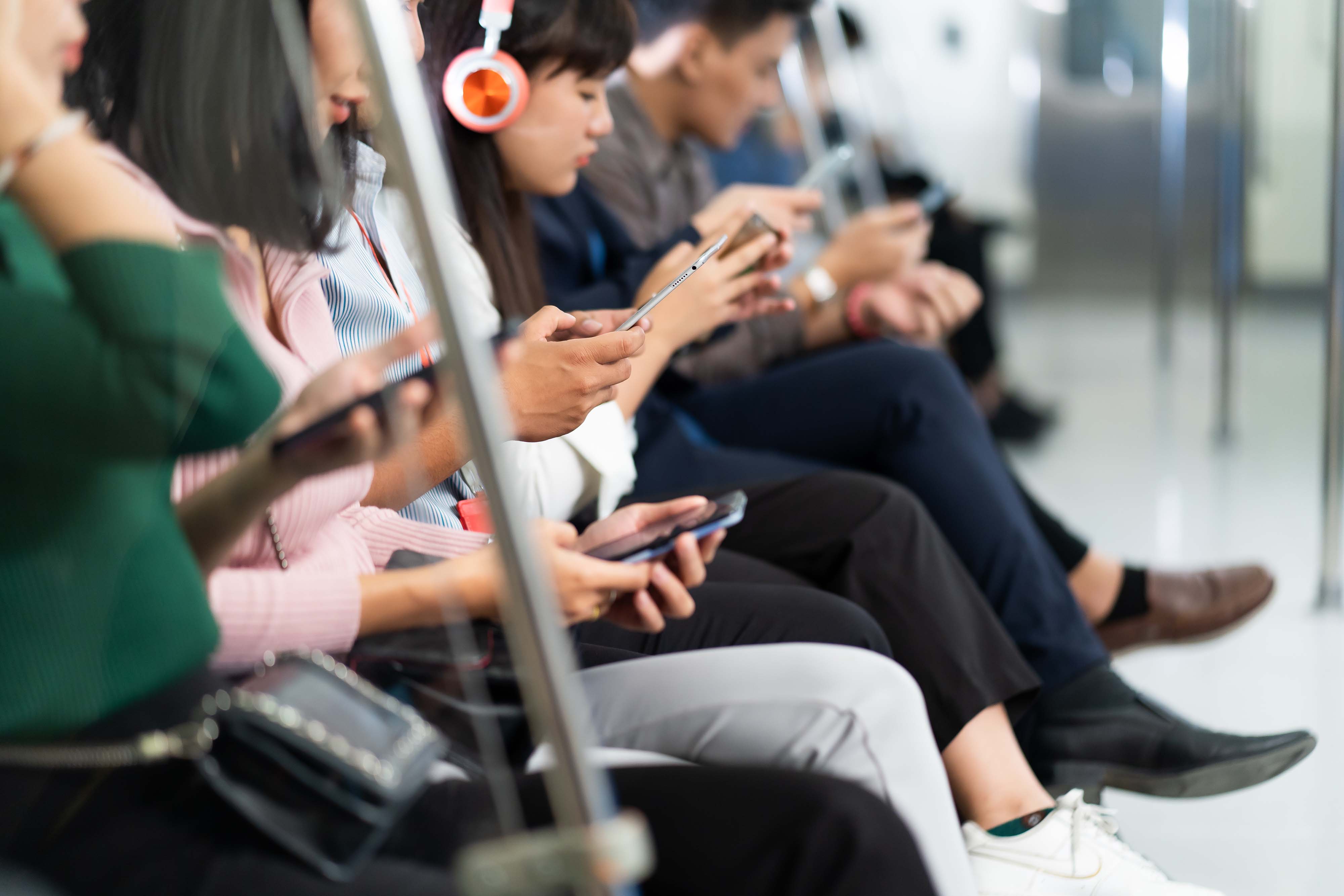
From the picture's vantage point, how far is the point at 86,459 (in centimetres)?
49

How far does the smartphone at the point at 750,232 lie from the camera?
3.74 feet

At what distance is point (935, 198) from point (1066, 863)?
194cm

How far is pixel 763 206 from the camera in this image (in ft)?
4.58

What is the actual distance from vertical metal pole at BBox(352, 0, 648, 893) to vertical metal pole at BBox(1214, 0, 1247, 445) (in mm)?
2359

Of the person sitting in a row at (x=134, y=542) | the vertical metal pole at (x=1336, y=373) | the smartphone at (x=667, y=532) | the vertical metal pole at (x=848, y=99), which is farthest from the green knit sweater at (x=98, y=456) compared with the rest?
the vertical metal pole at (x=848, y=99)

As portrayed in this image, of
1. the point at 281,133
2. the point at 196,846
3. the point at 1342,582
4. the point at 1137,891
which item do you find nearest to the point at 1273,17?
the point at 1342,582

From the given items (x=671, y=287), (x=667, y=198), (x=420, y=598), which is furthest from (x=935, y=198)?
(x=420, y=598)

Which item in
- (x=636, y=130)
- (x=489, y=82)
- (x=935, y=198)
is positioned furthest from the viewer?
(x=935, y=198)

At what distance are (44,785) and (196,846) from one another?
7 cm

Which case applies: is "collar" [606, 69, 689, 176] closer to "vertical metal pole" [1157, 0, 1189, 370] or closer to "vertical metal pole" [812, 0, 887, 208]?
"vertical metal pole" [812, 0, 887, 208]

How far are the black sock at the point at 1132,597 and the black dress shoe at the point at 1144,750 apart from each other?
0.27 meters

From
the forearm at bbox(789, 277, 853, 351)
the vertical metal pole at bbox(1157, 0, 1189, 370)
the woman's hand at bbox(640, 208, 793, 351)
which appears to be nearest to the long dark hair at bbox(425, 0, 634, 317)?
the woman's hand at bbox(640, 208, 793, 351)

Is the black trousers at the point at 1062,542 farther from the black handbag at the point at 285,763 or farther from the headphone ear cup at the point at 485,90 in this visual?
the black handbag at the point at 285,763

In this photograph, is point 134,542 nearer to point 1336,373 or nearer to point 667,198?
point 667,198
